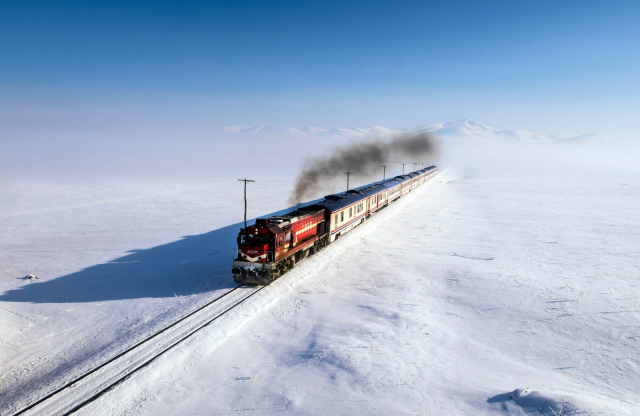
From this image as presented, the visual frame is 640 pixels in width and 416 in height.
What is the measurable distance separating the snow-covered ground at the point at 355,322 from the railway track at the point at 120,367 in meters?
0.57

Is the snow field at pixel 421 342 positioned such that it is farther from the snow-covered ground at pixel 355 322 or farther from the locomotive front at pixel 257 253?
the locomotive front at pixel 257 253

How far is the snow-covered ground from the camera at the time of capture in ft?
38.9

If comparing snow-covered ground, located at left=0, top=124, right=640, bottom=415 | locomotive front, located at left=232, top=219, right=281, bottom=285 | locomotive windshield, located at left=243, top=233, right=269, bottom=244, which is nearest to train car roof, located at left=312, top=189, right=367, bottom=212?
snow-covered ground, located at left=0, top=124, right=640, bottom=415

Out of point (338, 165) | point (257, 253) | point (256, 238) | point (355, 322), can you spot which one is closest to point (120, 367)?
point (257, 253)

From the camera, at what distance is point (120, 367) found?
44.4ft

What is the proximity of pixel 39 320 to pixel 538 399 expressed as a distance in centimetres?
2166

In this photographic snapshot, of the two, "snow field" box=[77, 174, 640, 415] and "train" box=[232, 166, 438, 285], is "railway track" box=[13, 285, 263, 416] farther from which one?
"train" box=[232, 166, 438, 285]

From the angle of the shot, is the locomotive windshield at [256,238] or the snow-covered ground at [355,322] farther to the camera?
the locomotive windshield at [256,238]

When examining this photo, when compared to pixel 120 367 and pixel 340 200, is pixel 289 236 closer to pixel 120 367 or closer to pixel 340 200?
pixel 340 200

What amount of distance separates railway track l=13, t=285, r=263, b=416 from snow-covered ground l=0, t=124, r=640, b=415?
571 mm

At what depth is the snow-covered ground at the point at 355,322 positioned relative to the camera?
38.9 feet

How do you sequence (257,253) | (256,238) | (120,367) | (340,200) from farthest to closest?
1. (340,200)
2. (256,238)
3. (257,253)
4. (120,367)

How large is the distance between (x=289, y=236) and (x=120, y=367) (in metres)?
11.5

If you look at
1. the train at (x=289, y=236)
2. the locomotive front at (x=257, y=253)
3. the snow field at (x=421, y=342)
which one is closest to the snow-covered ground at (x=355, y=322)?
the snow field at (x=421, y=342)
